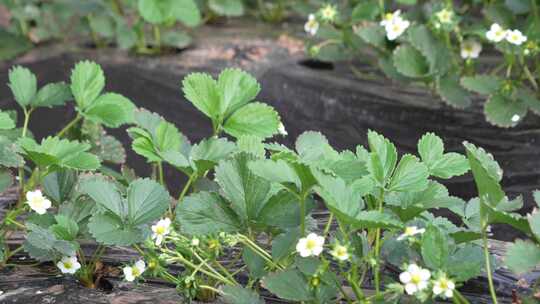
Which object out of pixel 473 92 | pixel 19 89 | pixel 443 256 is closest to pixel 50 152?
pixel 19 89

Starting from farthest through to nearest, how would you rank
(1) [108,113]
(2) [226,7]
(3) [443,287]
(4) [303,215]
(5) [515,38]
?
(2) [226,7], (5) [515,38], (1) [108,113], (4) [303,215], (3) [443,287]

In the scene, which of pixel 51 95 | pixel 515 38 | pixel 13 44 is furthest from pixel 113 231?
pixel 13 44

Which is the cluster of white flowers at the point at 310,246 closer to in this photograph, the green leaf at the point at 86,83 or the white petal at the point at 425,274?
the white petal at the point at 425,274

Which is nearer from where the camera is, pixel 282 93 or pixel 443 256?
pixel 443 256

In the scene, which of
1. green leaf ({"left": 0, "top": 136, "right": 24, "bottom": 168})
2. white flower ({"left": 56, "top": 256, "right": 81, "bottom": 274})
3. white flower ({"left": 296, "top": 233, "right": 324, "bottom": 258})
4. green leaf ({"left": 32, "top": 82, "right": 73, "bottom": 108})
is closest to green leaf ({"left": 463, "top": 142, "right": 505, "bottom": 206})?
white flower ({"left": 296, "top": 233, "right": 324, "bottom": 258})

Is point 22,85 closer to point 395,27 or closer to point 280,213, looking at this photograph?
point 280,213

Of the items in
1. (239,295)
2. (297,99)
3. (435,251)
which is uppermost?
(435,251)

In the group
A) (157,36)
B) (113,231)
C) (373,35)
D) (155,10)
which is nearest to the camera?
(113,231)

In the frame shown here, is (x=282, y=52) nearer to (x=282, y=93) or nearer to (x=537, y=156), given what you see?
(x=282, y=93)
